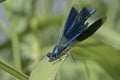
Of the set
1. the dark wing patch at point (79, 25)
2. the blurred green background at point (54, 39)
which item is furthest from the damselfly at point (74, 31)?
the blurred green background at point (54, 39)

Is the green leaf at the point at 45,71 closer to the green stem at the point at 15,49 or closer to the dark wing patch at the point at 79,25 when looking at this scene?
the dark wing patch at the point at 79,25

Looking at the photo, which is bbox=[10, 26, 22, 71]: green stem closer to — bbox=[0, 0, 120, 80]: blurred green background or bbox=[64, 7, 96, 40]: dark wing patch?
bbox=[0, 0, 120, 80]: blurred green background

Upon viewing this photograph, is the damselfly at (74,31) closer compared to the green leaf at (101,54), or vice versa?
the damselfly at (74,31)

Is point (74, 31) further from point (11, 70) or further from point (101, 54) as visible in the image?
point (101, 54)

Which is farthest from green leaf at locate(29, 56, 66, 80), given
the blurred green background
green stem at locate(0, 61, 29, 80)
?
the blurred green background

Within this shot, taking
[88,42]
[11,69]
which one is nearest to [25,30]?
[88,42]

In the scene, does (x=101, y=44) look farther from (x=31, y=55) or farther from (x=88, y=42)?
(x=31, y=55)

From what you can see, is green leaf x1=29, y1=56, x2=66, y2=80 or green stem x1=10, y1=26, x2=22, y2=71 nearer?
green leaf x1=29, y1=56, x2=66, y2=80
